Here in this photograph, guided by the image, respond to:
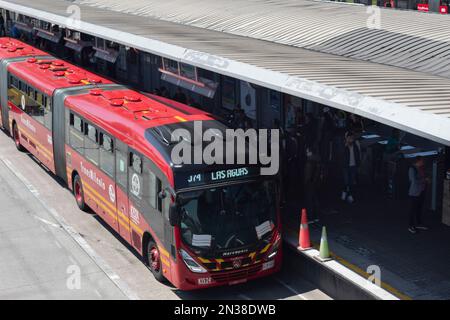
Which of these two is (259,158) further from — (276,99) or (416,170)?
(276,99)

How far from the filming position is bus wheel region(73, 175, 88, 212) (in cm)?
1894

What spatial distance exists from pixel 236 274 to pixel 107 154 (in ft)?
14.6

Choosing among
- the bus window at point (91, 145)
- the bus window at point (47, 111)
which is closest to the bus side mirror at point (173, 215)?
the bus window at point (91, 145)

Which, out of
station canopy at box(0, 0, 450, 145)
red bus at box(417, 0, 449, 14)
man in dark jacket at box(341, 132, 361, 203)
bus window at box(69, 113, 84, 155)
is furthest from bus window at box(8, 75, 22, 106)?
red bus at box(417, 0, 449, 14)

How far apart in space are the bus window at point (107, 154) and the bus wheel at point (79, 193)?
212cm

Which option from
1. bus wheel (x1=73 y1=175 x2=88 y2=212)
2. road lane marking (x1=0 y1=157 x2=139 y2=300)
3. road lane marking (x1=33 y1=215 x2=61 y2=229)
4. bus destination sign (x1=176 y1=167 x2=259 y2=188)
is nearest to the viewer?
bus destination sign (x1=176 y1=167 x2=259 y2=188)

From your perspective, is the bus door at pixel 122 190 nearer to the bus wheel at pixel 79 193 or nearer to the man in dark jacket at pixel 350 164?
the bus wheel at pixel 79 193

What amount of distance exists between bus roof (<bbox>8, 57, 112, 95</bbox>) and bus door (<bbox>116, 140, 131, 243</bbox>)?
500 cm

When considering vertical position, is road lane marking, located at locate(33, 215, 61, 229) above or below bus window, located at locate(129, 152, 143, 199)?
below

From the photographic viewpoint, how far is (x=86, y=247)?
16.7 meters

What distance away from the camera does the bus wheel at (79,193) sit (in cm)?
1894

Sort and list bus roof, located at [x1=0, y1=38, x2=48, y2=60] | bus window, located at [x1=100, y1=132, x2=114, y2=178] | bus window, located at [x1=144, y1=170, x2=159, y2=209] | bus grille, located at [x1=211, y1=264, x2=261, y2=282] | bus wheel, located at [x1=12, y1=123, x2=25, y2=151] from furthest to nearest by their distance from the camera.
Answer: bus roof, located at [x1=0, y1=38, x2=48, y2=60] < bus wheel, located at [x1=12, y1=123, x2=25, y2=151] < bus window, located at [x1=100, y1=132, x2=114, y2=178] < bus window, located at [x1=144, y1=170, x2=159, y2=209] < bus grille, located at [x1=211, y1=264, x2=261, y2=282]

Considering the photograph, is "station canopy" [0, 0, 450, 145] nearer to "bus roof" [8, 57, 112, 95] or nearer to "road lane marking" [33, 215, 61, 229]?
"bus roof" [8, 57, 112, 95]
